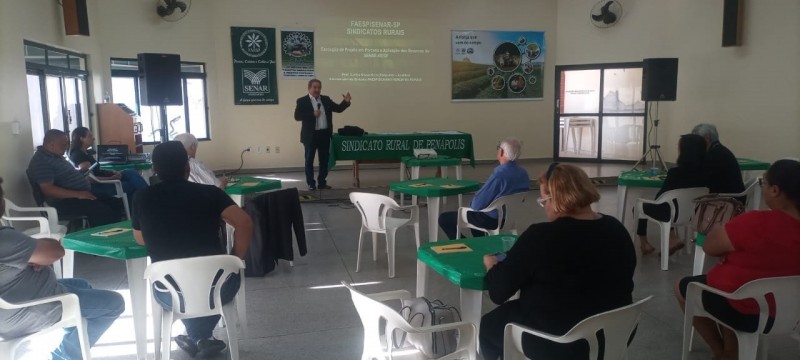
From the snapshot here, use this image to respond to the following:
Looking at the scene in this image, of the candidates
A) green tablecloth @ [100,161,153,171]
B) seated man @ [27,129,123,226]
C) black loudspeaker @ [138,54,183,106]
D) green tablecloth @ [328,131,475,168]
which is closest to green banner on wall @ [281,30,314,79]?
green tablecloth @ [328,131,475,168]

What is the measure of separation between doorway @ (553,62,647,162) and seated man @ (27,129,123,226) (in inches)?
338

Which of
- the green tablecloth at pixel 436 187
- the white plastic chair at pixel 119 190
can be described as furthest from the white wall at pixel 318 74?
the green tablecloth at pixel 436 187

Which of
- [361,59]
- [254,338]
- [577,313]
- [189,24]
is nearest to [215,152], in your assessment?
[189,24]

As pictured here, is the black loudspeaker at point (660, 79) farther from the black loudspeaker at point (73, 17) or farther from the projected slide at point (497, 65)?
the black loudspeaker at point (73, 17)

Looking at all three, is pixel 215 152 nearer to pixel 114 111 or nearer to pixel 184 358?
pixel 114 111

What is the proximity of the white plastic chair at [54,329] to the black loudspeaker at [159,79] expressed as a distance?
5219mm

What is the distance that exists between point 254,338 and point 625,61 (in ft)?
30.1

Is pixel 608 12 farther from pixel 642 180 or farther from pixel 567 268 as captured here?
pixel 567 268

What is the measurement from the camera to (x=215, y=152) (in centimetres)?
1017

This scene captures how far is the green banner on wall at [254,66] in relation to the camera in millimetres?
9953

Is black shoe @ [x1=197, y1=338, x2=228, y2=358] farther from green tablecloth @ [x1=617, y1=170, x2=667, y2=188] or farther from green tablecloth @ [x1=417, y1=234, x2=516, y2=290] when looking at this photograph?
green tablecloth @ [x1=617, y1=170, x2=667, y2=188]

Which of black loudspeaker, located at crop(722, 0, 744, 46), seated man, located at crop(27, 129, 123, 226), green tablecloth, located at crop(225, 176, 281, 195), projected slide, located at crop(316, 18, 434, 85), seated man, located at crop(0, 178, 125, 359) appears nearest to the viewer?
seated man, located at crop(0, 178, 125, 359)

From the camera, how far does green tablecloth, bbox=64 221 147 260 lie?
293 centimetres

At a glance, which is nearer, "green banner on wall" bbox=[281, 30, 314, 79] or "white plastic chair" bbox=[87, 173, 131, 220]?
"white plastic chair" bbox=[87, 173, 131, 220]
